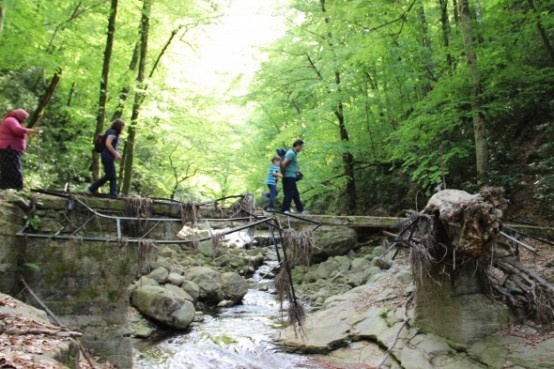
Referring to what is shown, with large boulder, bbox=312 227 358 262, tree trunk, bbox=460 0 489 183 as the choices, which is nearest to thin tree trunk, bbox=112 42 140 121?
large boulder, bbox=312 227 358 262

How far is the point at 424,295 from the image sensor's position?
286 inches

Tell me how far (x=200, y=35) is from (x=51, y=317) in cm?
1068

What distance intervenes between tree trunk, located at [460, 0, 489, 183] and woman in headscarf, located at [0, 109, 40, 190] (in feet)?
30.9

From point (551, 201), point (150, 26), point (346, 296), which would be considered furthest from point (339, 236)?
point (150, 26)

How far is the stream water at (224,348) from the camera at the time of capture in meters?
7.57

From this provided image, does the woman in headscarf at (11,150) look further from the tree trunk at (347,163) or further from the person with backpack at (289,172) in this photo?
the tree trunk at (347,163)

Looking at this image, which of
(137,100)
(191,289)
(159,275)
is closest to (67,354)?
(159,275)

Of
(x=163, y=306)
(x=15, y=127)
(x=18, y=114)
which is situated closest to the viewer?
(x=15, y=127)

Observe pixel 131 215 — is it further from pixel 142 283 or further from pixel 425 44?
pixel 425 44

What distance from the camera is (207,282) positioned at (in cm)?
1167

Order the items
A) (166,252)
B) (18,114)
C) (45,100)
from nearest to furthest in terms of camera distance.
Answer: (18,114)
(45,100)
(166,252)

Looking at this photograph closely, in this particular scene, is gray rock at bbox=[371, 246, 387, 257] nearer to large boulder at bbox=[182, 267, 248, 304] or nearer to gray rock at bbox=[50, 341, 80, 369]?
large boulder at bbox=[182, 267, 248, 304]

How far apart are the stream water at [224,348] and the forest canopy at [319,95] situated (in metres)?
4.81

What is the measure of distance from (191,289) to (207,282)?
2.52 feet
